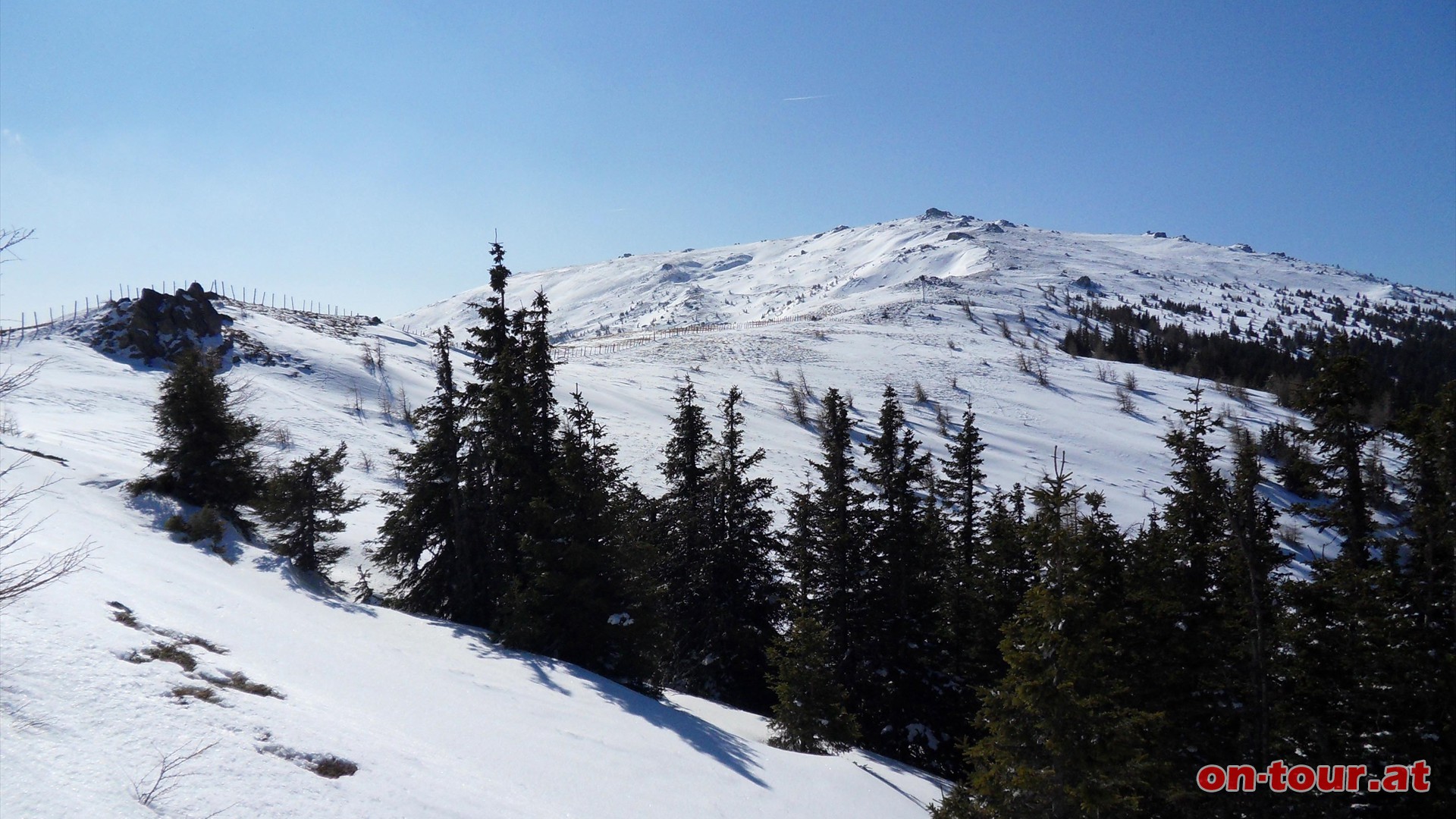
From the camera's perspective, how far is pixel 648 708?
14555 millimetres

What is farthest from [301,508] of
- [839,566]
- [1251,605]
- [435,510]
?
[1251,605]

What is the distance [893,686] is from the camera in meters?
21.1

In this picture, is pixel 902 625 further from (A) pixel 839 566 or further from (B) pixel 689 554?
(B) pixel 689 554

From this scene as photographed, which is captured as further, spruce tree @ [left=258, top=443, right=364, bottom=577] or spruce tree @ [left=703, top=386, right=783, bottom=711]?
spruce tree @ [left=703, top=386, right=783, bottom=711]

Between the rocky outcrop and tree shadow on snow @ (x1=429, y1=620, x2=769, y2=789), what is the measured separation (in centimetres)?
5147

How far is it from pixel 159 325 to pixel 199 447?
45.0m

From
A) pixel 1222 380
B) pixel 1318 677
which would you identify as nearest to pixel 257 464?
pixel 1318 677

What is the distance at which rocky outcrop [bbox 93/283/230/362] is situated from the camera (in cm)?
5184

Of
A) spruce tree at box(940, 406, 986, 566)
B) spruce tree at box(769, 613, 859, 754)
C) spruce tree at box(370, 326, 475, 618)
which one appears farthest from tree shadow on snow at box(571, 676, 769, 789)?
spruce tree at box(940, 406, 986, 566)

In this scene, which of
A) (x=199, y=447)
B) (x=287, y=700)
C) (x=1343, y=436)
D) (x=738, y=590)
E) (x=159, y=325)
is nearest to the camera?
(x=287, y=700)

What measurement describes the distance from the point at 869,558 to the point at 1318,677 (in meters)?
11.2

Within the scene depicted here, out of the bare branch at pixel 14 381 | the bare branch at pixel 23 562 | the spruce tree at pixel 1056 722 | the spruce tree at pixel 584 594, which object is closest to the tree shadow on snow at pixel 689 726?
the spruce tree at pixel 584 594

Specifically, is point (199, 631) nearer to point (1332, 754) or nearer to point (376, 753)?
point (376, 753)

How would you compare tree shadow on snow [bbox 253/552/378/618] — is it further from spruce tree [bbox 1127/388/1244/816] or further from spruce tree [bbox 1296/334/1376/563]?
spruce tree [bbox 1296/334/1376/563]
